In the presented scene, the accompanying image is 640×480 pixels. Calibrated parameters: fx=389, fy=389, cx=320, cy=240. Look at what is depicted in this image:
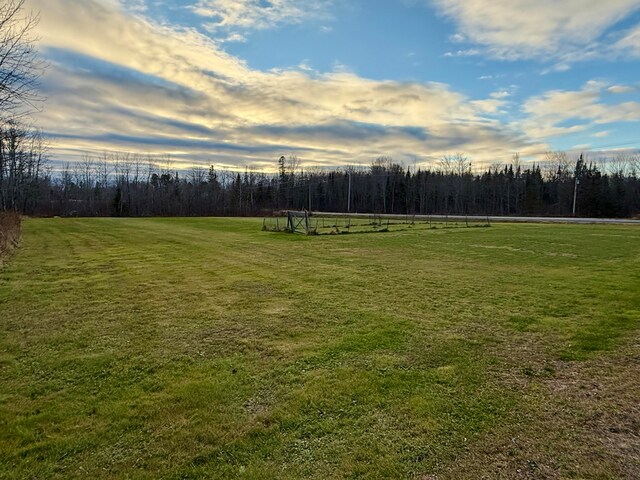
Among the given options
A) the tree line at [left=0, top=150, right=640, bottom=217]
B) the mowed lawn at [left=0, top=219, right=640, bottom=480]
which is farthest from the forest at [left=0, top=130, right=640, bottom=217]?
the mowed lawn at [left=0, top=219, right=640, bottom=480]

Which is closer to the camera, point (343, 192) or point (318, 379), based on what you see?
point (318, 379)

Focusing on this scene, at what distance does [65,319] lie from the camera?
265 inches

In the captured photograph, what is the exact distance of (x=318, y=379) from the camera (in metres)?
4.48

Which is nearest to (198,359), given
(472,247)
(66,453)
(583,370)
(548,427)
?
(66,453)

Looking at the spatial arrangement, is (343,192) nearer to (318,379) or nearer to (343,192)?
(343,192)

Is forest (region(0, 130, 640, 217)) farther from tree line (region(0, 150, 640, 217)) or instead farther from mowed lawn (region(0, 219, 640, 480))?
mowed lawn (region(0, 219, 640, 480))

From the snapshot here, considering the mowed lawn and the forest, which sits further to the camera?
the forest

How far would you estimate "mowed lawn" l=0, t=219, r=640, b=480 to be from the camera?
3.10 metres

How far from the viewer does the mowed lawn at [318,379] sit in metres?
3.10

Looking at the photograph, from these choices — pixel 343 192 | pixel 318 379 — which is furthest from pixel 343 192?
pixel 318 379

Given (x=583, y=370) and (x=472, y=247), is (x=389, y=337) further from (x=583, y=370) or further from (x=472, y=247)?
(x=472, y=247)

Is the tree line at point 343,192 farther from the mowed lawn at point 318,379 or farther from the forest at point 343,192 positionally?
the mowed lawn at point 318,379

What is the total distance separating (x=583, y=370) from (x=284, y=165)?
296 feet

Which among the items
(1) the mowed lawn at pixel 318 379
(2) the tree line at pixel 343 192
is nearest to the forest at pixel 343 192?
(2) the tree line at pixel 343 192
